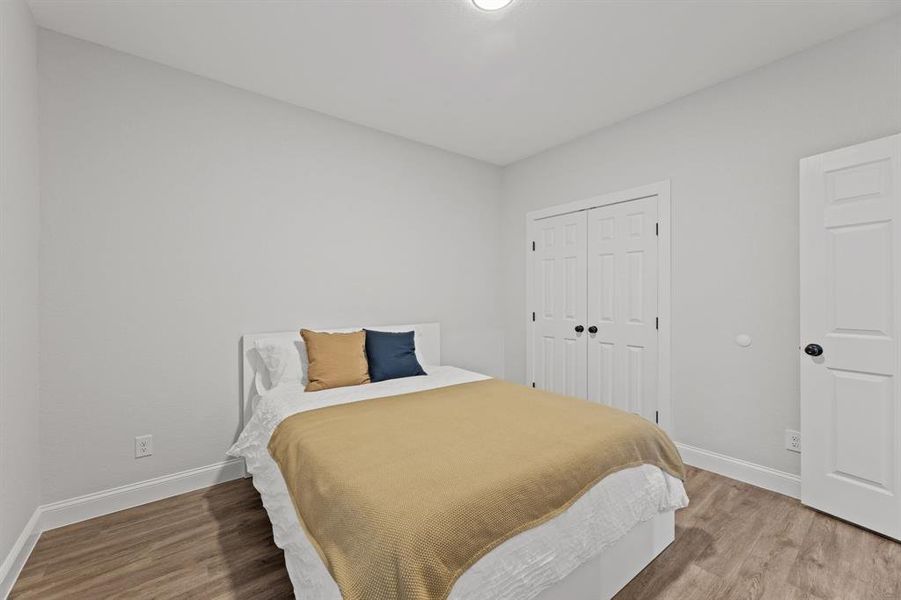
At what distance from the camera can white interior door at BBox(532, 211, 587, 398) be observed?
3.65m

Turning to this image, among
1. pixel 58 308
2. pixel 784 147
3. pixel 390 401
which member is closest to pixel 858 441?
pixel 784 147

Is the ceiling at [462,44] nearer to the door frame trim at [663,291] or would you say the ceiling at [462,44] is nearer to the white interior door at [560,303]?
the door frame trim at [663,291]

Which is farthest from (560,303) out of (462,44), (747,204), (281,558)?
(281,558)

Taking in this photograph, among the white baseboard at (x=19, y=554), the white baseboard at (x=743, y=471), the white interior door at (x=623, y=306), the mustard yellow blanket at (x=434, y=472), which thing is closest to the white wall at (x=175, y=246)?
the white baseboard at (x=19, y=554)

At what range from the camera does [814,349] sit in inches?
88.2

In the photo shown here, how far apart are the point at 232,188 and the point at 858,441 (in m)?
4.05

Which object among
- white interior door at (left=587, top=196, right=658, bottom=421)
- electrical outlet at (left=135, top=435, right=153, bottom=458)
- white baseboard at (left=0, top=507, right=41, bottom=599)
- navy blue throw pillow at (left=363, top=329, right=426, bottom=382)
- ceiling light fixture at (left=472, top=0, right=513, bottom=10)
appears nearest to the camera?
white baseboard at (left=0, top=507, right=41, bottom=599)

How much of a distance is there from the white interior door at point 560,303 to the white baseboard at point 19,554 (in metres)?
3.64

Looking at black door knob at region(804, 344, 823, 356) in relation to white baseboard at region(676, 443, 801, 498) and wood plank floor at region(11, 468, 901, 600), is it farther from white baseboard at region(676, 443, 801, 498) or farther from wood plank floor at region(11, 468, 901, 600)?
wood plank floor at region(11, 468, 901, 600)

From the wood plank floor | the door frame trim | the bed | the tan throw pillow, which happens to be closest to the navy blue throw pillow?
the tan throw pillow

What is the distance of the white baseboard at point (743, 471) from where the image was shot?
2.42 metres

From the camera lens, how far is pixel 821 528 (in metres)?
2.07

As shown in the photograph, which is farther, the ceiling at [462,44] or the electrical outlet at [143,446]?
the electrical outlet at [143,446]

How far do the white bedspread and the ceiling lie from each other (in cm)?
210
